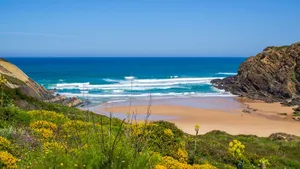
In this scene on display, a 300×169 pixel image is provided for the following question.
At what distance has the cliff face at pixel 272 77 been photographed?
61347 millimetres

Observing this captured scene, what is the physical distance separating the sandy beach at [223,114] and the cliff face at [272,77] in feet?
19.8

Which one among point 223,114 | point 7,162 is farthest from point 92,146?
point 223,114

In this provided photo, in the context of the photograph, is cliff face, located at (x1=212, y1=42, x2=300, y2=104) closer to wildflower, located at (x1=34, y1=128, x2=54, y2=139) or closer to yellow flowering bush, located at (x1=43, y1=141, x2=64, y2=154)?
wildflower, located at (x1=34, y1=128, x2=54, y2=139)

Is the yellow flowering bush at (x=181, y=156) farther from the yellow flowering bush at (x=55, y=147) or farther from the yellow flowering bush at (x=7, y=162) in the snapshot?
the yellow flowering bush at (x=7, y=162)

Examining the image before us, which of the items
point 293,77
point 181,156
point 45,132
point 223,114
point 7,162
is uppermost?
point 293,77

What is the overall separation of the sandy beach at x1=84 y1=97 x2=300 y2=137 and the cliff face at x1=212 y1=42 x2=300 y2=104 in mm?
6046

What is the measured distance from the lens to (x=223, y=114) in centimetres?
4391

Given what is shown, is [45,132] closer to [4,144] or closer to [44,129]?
[44,129]

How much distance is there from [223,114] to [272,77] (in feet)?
88.0

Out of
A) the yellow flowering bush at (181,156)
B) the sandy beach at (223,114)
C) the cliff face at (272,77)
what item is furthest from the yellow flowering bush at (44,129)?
the cliff face at (272,77)

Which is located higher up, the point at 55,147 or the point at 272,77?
the point at 272,77

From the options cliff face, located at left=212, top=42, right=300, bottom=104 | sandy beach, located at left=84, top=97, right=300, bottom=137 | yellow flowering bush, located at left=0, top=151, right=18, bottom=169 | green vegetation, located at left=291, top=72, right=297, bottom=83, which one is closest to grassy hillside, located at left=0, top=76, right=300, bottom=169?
yellow flowering bush, located at left=0, top=151, right=18, bottom=169

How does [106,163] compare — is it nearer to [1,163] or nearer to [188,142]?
[1,163]

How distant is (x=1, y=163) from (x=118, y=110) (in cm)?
3782
